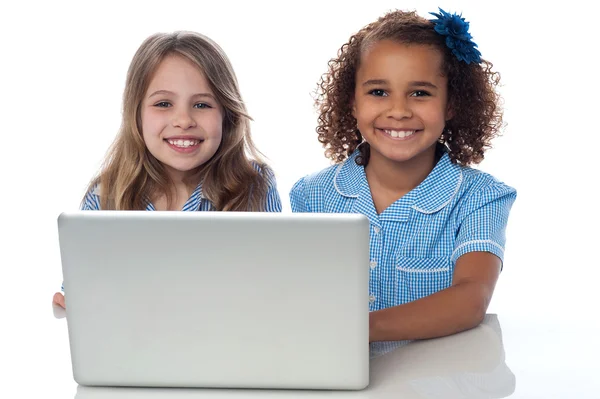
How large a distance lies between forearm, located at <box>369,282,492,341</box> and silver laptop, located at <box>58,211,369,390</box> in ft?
0.78

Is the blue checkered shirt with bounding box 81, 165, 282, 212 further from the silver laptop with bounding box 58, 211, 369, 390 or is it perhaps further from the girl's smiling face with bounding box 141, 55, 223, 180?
the silver laptop with bounding box 58, 211, 369, 390

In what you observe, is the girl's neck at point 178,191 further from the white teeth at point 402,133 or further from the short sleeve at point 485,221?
the short sleeve at point 485,221

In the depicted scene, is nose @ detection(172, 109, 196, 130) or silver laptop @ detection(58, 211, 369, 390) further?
nose @ detection(172, 109, 196, 130)

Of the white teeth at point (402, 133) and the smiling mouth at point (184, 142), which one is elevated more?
the white teeth at point (402, 133)

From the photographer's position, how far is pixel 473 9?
12.1 feet

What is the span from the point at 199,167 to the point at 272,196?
197 mm

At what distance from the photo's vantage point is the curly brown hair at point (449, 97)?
75.5 inches

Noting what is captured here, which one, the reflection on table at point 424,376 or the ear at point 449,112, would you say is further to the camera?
the ear at point 449,112

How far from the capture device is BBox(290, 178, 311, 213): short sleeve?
2092 mm

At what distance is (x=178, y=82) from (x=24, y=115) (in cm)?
223

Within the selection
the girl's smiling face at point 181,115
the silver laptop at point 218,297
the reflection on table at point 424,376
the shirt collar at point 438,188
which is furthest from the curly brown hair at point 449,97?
the silver laptop at point 218,297

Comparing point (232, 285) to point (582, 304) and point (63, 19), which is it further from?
point (63, 19)

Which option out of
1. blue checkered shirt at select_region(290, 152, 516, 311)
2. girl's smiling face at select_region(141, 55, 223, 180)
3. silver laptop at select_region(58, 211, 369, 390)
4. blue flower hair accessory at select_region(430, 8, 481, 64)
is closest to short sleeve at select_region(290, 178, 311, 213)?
blue checkered shirt at select_region(290, 152, 516, 311)

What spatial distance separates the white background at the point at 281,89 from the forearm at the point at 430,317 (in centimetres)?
211
